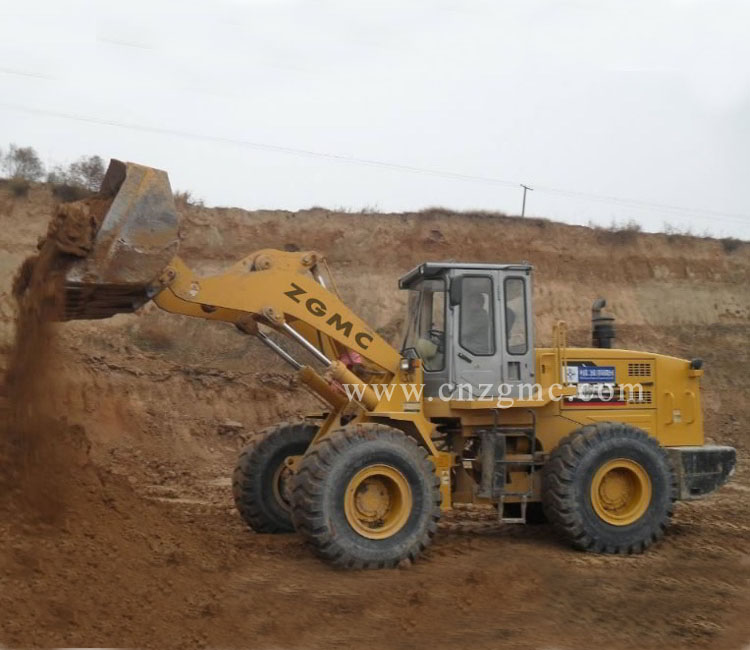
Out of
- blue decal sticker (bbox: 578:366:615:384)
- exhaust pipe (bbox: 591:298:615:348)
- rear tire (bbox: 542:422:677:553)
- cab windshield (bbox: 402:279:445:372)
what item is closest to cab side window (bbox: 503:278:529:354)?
cab windshield (bbox: 402:279:445:372)

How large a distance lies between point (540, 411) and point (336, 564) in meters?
2.75

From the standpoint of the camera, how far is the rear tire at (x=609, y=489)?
27.9ft

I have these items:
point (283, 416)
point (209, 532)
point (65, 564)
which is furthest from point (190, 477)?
point (65, 564)

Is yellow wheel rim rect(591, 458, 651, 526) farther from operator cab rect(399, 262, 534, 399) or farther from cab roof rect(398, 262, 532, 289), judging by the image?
cab roof rect(398, 262, 532, 289)

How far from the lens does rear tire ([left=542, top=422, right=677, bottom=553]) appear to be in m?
8.49

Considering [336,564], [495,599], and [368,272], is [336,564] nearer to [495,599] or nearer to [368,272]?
[495,599]

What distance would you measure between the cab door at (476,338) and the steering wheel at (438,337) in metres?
0.16

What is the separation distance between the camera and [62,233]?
23.7ft

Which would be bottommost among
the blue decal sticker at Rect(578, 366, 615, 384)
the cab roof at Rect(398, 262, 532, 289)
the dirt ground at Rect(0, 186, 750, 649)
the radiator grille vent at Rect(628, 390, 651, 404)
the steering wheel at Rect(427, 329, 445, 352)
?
the dirt ground at Rect(0, 186, 750, 649)

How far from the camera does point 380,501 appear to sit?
7.93m

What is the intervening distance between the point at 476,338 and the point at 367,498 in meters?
1.90

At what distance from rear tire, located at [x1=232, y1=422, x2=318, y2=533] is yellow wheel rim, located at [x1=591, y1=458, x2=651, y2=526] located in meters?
3.02

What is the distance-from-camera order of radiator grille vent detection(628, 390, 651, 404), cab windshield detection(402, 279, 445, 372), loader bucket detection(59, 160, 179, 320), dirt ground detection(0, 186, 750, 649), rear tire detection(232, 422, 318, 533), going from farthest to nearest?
1. radiator grille vent detection(628, 390, 651, 404)
2. rear tire detection(232, 422, 318, 533)
3. cab windshield detection(402, 279, 445, 372)
4. loader bucket detection(59, 160, 179, 320)
5. dirt ground detection(0, 186, 750, 649)

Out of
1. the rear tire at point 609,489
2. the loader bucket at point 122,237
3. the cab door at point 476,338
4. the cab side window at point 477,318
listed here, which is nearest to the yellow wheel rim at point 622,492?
the rear tire at point 609,489
